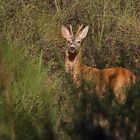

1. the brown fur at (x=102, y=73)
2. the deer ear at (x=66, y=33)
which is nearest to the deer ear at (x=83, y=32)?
the deer ear at (x=66, y=33)

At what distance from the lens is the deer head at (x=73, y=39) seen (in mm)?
9859

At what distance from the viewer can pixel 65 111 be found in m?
5.52

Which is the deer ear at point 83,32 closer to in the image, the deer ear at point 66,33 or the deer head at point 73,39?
the deer head at point 73,39

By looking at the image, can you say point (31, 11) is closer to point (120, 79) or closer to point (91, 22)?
point (91, 22)

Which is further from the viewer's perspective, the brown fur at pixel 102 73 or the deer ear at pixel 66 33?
the deer ear at pixel 66 33

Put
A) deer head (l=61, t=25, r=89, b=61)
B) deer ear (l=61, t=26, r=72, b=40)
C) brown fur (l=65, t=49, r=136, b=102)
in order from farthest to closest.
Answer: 1. deer ear (l=61, t=26, r=72, b=40)
2. deer head (l=61, t=25, r=89, b=61)
3. brown fur (l=65, t=49, r=136, b=102)

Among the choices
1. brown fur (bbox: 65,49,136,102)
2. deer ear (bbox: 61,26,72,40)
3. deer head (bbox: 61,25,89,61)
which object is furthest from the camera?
deer ear (bbox: 61,26,72,40)

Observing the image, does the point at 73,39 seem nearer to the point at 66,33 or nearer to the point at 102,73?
the point at 66,33

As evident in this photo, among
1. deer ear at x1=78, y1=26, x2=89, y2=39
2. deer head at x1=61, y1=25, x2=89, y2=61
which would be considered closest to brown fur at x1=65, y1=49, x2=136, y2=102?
deer head at x1=61, y1=25, x2=89, y2=61

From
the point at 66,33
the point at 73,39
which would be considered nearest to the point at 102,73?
the point at 73,39

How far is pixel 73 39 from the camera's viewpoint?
10023 millimetres

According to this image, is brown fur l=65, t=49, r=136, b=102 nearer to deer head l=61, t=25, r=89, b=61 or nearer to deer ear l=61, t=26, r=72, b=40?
deer head l=61, t=25, r=89, b=61

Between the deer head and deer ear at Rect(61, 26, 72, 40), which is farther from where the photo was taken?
deer ear at Rect(61, 26, 72, 40)

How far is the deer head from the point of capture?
986cm
